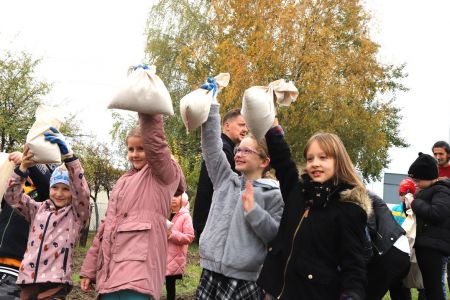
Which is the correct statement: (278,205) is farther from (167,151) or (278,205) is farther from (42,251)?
(42,251)

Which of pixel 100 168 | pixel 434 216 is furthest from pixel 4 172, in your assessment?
pixel 100 168

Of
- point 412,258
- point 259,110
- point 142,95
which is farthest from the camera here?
point 412,258

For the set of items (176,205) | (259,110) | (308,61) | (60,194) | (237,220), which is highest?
A: (308,61)

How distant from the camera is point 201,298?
353cm

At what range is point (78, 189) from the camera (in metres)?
3.85

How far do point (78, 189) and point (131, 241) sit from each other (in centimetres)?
78

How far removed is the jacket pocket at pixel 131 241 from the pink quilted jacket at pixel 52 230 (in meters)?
0.70

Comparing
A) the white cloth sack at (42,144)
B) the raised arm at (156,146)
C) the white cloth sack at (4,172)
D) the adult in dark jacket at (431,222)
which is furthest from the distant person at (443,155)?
the white cloth sack at (4,172)

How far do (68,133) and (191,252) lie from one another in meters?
8.63

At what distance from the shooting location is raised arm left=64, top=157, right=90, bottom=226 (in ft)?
12.3

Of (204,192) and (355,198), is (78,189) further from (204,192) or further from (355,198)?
(355,198)

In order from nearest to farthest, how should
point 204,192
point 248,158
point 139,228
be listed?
1. point 139,228
2. point 248,158
3. point 204,192

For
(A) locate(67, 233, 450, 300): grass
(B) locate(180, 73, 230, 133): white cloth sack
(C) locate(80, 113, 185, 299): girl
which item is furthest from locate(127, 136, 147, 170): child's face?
(A) locate(67, 233, 450, 300): grass

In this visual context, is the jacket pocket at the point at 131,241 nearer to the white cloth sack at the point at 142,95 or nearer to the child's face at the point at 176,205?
the white cloth sack at the point at 142,95
